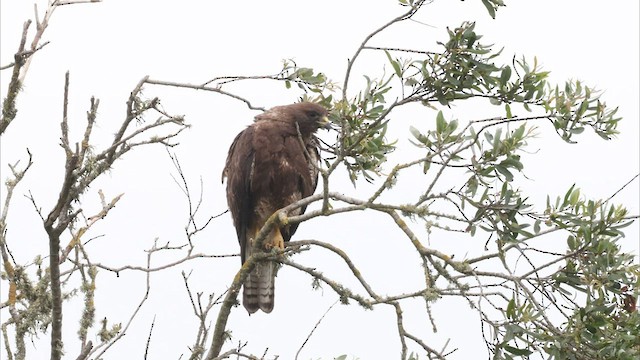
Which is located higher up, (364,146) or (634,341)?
(364,146)

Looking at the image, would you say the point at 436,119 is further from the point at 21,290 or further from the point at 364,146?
the point at 21,290

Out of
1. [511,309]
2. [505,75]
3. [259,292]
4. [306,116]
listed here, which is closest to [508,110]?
[505,75]

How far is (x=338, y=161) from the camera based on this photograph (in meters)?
4.39

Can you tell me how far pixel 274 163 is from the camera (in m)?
6.43

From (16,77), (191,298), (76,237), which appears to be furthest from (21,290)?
(16,77)

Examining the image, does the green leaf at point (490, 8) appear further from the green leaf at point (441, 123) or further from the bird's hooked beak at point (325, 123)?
the bird's hooked beak at point (325, 123)

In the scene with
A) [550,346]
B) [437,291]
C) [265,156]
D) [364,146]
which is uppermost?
[265,156]

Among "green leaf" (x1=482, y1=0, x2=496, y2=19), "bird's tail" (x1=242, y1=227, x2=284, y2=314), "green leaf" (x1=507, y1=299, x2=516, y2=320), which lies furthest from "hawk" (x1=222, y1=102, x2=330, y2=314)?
"green leaf" (x1=507, y1=299, x2=516, y2=320)

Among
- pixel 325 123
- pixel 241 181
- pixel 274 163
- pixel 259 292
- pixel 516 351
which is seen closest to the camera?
pixel 516 351

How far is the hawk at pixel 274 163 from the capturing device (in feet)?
21.1

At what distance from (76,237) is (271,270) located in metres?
1.87

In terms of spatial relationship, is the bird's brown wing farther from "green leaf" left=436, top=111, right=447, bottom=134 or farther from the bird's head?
"green leaf" left=436, top=111, right=447, bottom=134

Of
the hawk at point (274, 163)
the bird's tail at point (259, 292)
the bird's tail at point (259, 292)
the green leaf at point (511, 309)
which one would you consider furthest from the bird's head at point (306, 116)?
the green leaf at point (511, 309)

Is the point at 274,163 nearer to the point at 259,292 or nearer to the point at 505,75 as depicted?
the point at 259,292
